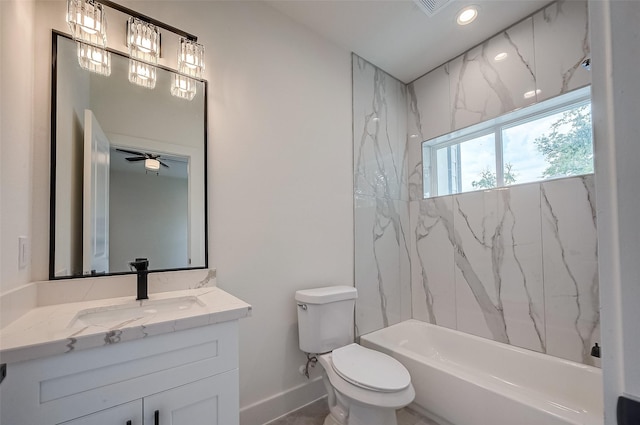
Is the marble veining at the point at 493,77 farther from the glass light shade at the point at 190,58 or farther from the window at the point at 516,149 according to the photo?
the glass light shade at the point at 190,58

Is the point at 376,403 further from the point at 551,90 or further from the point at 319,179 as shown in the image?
the point at 551,90

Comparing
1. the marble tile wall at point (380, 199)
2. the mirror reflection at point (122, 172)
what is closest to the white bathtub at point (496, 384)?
the marble tile wall at point (380, 199)

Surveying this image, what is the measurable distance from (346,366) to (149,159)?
1.52 meters

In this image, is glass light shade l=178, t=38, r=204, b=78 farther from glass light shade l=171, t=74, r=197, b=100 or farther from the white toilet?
the white toilet

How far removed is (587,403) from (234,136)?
8.30 feet

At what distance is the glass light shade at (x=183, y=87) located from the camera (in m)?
1.46

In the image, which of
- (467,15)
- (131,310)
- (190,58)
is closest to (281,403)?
(131,310)

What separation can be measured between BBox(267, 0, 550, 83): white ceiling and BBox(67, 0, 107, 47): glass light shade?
40.7 inches

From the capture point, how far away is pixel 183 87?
147 centimetres

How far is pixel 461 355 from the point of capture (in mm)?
2109

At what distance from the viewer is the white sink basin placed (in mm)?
1049

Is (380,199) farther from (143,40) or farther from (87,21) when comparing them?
(87,21)

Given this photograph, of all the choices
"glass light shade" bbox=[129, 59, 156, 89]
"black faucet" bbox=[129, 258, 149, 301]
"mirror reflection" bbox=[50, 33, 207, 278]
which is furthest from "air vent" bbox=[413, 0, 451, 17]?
"black faucet" bbox=[129, 258, 149, 301]

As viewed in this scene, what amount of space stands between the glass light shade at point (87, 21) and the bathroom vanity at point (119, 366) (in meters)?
1.15
